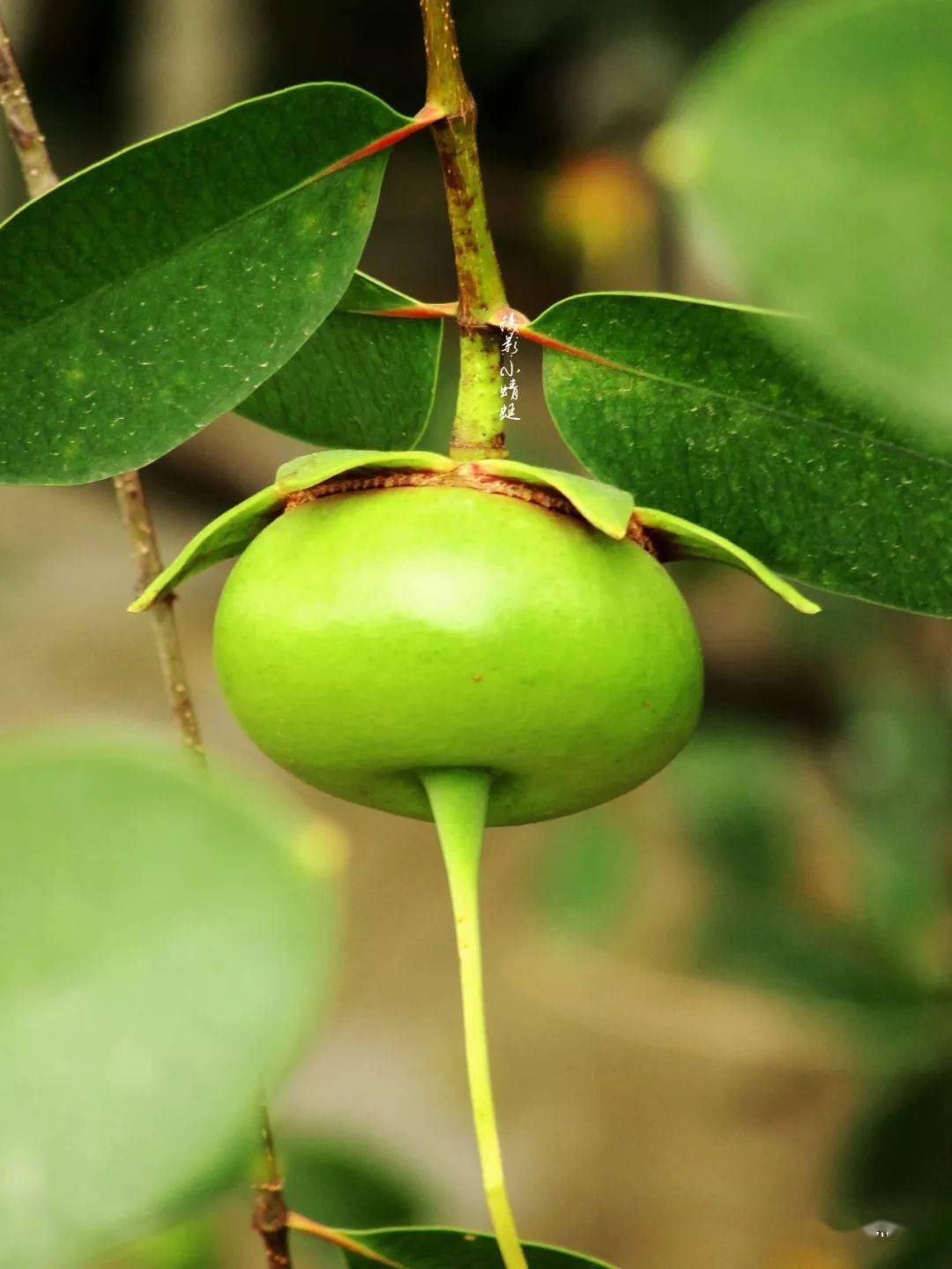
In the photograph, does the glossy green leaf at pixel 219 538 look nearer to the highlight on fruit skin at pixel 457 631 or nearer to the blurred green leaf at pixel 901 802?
the highlight on fruit skin at pixel 457 631

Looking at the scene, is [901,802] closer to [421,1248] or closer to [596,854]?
[596,854]

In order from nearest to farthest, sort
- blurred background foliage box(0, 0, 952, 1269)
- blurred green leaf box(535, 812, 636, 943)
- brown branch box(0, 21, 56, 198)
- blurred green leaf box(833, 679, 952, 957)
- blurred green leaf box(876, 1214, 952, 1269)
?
1. brown branch box(0, 21, 56, 198)
2. blurred green leaf box(876, 1214, 952, 1269)
3. blurred background foliage box(0, 0, 952, 1269)
4. blurred green leaf box(833, 679, 952, 957)
5. blurred green leaf box(535, 812, 636, 943)

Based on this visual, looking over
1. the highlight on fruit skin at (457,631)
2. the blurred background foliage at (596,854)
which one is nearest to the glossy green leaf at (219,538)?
the highlight on fruit skin at (457,631)

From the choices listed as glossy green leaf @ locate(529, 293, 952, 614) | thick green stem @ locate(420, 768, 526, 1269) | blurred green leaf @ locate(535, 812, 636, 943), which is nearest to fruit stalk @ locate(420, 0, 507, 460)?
glossy green leaf @ locate(529, 293, 952, 614)

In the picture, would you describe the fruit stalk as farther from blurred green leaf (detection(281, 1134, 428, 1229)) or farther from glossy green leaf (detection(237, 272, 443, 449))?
blurred green leaf (detection(281, 1134, 428, 1229))

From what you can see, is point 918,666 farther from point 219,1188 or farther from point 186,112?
point 219,1188

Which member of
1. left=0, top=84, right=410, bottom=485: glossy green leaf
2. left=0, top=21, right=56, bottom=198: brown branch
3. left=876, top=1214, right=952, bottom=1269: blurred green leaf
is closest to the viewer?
left=0, top=84, right=410, bottom=485: glossy green leaf

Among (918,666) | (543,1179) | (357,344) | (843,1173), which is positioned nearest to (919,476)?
(357,344)
